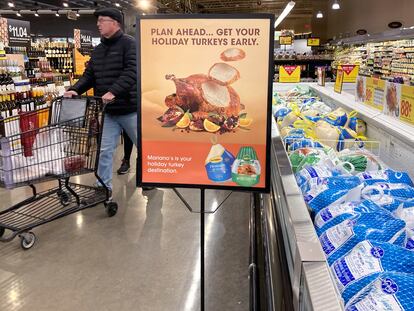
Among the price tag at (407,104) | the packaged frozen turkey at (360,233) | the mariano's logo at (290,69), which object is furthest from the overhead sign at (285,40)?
the packaged frozen turkey at (360,233)

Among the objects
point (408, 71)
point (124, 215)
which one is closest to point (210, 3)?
point (408, 71)

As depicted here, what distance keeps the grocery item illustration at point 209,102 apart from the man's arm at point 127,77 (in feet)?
7.38

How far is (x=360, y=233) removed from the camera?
1.28m

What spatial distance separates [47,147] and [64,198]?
0.75m

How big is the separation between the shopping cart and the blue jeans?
0.79 feet

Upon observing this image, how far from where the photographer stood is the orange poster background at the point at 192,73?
1667 millimetres

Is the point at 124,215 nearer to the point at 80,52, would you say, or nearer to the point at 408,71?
the point at 80,52

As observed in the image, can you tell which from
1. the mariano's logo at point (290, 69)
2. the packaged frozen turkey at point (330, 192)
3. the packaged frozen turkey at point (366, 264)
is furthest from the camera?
the mariano's logo at point (290, 69)

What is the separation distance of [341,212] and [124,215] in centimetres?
283

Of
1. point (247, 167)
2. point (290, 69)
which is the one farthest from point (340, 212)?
point (290, 69)

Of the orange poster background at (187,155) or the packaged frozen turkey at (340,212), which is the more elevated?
the orange poster background at (187,155)

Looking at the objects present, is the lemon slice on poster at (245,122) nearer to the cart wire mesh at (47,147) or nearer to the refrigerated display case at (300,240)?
the refrigerated display case at (300,240)

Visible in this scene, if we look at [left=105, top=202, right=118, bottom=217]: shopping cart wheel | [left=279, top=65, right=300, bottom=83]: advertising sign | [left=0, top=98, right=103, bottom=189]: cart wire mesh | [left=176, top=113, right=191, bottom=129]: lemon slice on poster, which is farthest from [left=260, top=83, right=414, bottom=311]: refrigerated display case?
[left=279, top=65, right=300, bottom=83]: advertising sign

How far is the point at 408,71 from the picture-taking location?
1445cm
